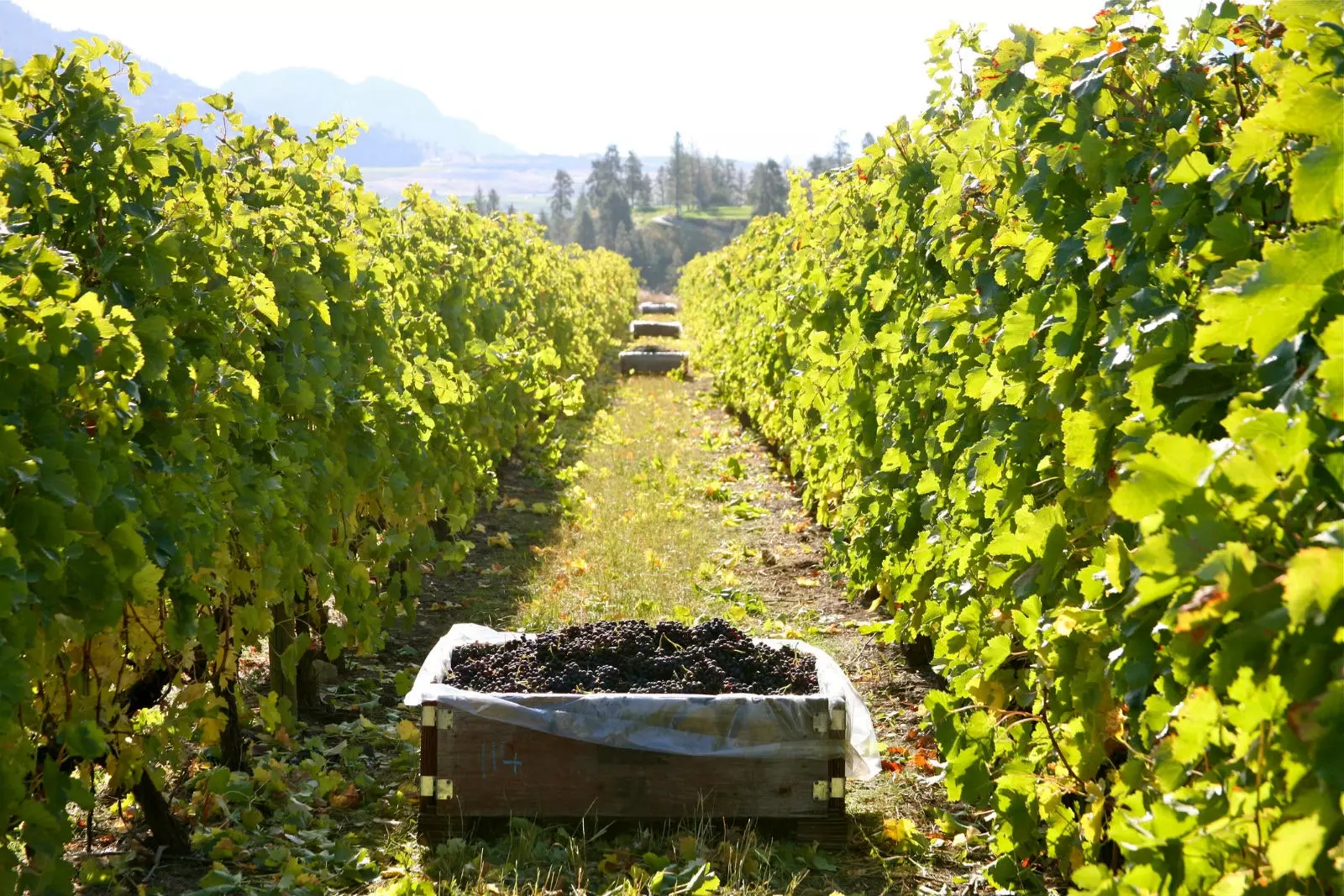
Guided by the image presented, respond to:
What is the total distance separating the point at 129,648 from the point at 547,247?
13673mm

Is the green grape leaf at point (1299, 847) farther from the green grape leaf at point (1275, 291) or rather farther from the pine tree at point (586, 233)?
the pine tree at point (586, 233)

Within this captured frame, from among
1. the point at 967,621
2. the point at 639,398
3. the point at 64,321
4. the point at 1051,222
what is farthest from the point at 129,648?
the point at 639,398

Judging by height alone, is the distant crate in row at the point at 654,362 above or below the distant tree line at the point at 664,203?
below

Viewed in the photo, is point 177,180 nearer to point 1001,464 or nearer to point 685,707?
point 685,707

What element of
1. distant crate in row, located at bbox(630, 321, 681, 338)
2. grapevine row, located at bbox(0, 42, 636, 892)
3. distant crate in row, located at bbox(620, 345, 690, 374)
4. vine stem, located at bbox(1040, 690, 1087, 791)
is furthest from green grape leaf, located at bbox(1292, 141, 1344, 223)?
distant crate in row, located at bbox(630, 321, 681, 338)

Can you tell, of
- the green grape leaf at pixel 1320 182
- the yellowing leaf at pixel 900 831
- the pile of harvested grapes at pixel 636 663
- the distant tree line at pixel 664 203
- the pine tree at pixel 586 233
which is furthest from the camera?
the pine tree at pixel 586 233

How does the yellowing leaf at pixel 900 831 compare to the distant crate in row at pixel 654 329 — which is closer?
the yellowing leaf at pixel 900 831

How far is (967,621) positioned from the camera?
11.7 ft

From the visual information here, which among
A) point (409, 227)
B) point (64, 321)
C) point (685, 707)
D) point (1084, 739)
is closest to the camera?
point (64, 321)

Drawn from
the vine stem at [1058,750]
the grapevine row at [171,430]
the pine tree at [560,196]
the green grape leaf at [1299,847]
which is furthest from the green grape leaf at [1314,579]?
the pine tree at [560,196]

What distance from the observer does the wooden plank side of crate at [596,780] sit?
3668mm

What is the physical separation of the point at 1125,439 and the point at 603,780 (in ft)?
6.32

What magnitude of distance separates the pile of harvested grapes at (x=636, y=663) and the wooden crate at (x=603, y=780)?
0.20 metres

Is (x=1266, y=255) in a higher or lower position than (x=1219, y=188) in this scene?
lower
